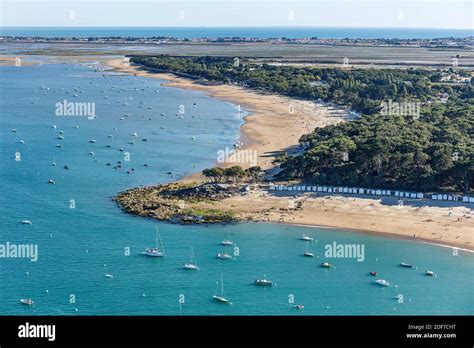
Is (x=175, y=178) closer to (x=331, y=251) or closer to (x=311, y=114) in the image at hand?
(x=331, y=251)

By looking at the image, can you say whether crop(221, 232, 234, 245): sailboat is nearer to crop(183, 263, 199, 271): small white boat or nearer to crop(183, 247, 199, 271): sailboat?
crop(183, 247, 199, 271): sailboat

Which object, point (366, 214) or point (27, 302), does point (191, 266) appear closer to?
point (27, 302)

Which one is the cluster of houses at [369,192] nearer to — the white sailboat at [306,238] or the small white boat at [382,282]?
the white sailboat at [306,238]

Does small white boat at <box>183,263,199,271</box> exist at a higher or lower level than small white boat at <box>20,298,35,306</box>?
higher

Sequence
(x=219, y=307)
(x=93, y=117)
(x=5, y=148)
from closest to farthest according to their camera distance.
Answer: (x=219, y=307)
(x=5, y=148)
(x=93, y=117)

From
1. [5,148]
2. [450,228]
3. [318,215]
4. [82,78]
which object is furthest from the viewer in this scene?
[82,78]

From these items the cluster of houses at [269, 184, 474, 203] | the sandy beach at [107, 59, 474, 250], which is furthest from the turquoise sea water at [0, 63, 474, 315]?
the cluster of houses at [269, 184, 474, 203]

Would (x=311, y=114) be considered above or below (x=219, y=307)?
above

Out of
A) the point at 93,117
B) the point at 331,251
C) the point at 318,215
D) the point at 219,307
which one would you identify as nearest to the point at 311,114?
the point at 93,117

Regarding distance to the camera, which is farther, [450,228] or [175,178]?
[175,178]
